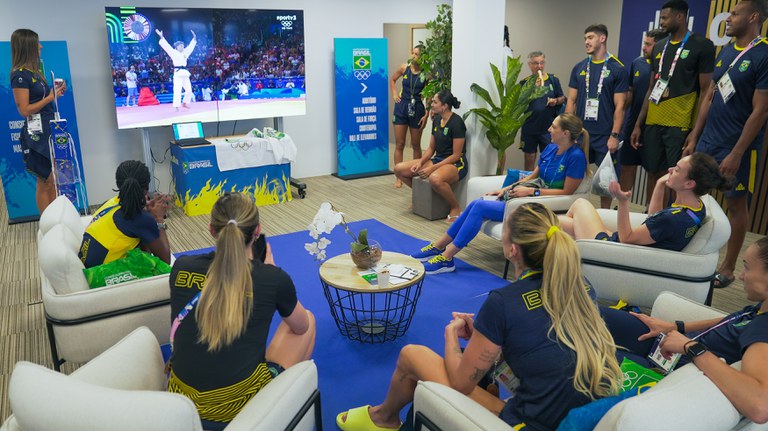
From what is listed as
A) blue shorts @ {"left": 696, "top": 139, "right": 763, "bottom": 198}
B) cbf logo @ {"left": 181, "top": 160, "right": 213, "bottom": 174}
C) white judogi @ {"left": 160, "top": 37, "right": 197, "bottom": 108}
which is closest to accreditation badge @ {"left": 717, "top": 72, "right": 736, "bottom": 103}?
blue shorts @ {"left": 696, "top": 139, "right": 763, "bottom": 198}

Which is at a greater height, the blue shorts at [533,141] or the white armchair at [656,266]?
the blue shorts at [533,141]

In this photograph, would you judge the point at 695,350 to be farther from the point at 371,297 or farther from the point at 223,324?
the point at 371,297

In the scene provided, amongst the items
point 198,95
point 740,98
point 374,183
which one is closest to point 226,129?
point 198,95

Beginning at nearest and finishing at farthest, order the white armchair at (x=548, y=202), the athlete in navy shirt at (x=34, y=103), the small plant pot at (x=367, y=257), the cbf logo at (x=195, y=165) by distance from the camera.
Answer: the small plant pot at (x=367, y=257), the white armchair at (x=548, y=202), the athlete in navy shirt at (x=34, y=103), the cbf logo at (x=195, y=165)

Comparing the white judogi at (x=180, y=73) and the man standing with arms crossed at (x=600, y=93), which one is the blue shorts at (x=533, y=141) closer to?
the man standing with arms crossed at (x=600, y=93)

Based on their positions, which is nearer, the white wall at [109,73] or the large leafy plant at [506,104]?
the large leafy plant at [506,104]

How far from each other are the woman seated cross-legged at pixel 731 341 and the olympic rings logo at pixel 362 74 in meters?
5.49

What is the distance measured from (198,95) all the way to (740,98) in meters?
5.09

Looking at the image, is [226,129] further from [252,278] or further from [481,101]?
[252,278]

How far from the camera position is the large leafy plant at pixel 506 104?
17.2 ft

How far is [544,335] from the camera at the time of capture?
164 cm

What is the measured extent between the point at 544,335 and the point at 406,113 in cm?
568

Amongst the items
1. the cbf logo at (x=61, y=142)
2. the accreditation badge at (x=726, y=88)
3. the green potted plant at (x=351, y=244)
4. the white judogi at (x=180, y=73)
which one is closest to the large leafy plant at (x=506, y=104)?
the accreditation badge at (x=726, y=88)

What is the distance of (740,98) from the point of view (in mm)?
3691
